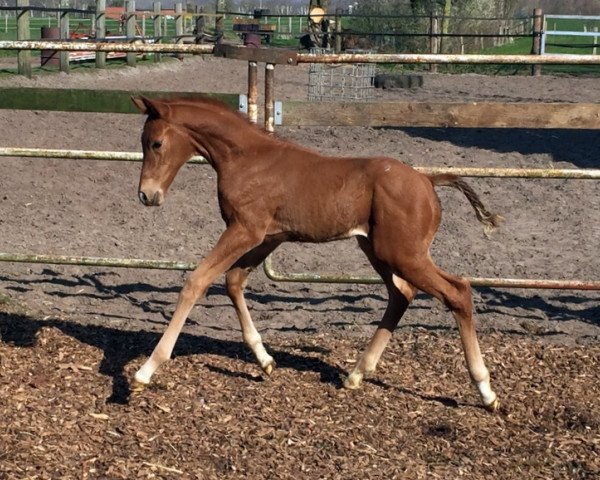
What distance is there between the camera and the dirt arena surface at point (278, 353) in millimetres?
4348

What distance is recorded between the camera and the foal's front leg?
4785 mm

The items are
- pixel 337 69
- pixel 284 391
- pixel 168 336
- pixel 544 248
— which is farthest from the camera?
pixel 337 69

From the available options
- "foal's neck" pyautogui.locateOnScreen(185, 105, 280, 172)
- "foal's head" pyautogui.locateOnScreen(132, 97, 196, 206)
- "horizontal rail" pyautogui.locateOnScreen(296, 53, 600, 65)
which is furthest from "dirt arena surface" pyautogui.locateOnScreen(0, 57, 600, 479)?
"horizontal rail" pyautogui.locateOnScreen(296, 53, 600, 65)

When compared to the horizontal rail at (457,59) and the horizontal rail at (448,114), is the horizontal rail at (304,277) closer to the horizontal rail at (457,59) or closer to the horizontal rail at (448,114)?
the horizontal rail at (448,114)

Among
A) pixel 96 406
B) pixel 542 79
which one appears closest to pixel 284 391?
pixel 96 406

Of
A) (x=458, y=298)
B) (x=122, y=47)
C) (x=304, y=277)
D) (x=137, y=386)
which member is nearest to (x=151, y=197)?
(x=137, y=386)

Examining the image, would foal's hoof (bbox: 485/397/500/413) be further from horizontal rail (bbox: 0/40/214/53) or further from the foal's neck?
horizontal rail (bbox: 0/40/214/53)

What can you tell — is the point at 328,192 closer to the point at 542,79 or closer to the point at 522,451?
the point at 522,451

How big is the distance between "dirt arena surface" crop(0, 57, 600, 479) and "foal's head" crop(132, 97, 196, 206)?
1.03 metres

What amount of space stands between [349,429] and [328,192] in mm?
1165

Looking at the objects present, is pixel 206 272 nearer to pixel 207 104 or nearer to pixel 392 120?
pixel 207 104

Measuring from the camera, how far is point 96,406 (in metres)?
4.79

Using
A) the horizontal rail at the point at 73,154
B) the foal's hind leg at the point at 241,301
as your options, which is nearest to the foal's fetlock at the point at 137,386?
the foal's hind leg at the point at 241,301

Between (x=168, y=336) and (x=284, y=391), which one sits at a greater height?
(x=168, y=336)
